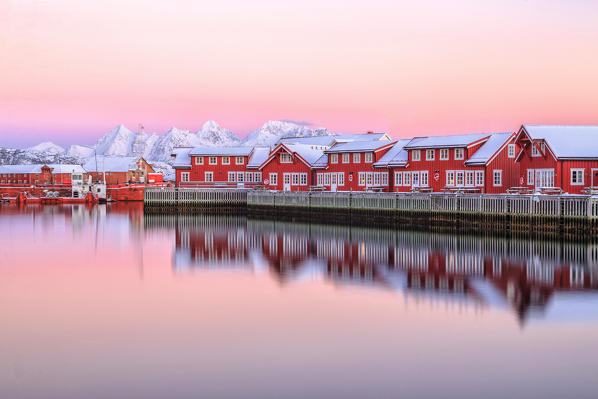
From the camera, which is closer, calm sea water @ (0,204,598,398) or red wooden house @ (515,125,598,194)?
calm sea water @ (0,204,598,398)

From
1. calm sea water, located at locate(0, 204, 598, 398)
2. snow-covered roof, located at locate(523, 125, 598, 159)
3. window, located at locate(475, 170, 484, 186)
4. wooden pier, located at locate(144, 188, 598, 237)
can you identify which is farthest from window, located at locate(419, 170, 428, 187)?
calm sea water, located at locate(0, 204, 598, 398)

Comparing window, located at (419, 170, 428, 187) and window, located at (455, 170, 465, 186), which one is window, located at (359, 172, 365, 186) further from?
window, located at (455, 170, 465, 186)

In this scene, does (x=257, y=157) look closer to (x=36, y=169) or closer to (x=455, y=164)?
(x=455, y=164)

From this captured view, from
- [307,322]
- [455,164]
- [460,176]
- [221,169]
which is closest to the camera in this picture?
[307,322]

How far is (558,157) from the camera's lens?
127 feet

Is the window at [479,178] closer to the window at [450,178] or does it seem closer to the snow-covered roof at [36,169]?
the window at [450,178]

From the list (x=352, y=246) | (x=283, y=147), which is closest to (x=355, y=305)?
(x=352, y=246)

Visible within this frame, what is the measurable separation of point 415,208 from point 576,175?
36.9 feet

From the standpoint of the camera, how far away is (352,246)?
3381cm

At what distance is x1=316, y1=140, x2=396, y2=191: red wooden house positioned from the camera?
53.3 meters

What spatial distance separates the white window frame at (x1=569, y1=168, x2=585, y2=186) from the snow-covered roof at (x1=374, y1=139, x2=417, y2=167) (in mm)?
14098

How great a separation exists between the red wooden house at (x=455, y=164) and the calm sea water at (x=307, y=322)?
12521 millimetres

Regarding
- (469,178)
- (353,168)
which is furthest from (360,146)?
(469,178)

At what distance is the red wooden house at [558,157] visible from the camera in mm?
38875
